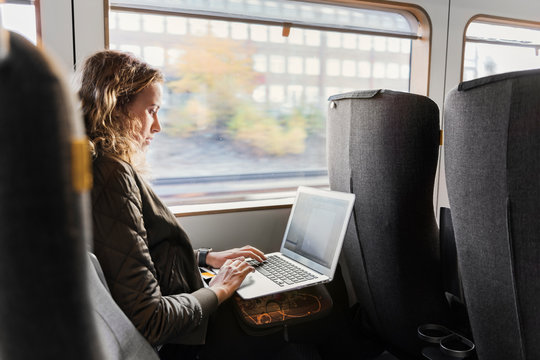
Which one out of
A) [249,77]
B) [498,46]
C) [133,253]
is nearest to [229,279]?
[133,253]

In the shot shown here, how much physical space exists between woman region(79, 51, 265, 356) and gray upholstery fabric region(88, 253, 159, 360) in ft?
0.26

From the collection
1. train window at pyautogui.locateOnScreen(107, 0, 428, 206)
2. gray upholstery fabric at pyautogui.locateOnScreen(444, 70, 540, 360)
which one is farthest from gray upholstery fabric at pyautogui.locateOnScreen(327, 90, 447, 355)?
train window at pyautogui.locateOnScreen(107, 0, 428, 206)

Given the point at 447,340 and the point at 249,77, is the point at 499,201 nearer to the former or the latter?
the point at 447,340

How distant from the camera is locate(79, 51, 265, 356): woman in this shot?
108 cm

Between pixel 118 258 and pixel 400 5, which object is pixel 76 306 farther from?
pixel 400 5

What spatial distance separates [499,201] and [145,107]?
0.99m

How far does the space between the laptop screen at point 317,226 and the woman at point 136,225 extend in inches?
13.2

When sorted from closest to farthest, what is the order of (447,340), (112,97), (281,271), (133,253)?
(133,253)
(112,97)
(447,340)
(281,271)

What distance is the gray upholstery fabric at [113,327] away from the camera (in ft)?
2.87

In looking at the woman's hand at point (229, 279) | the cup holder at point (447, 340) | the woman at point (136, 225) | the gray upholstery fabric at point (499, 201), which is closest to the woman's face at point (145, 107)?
the woman at point (136, 225)

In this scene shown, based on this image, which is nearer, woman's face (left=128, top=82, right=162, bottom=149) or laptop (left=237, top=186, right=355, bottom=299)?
woman's face (left=128, top=82, right=162, bottom=149)

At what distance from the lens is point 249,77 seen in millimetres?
2398

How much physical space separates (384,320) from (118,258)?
1.14m

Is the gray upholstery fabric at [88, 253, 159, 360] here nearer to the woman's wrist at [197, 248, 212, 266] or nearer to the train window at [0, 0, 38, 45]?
the woman's wrist at [197, 248, 212, 266]
